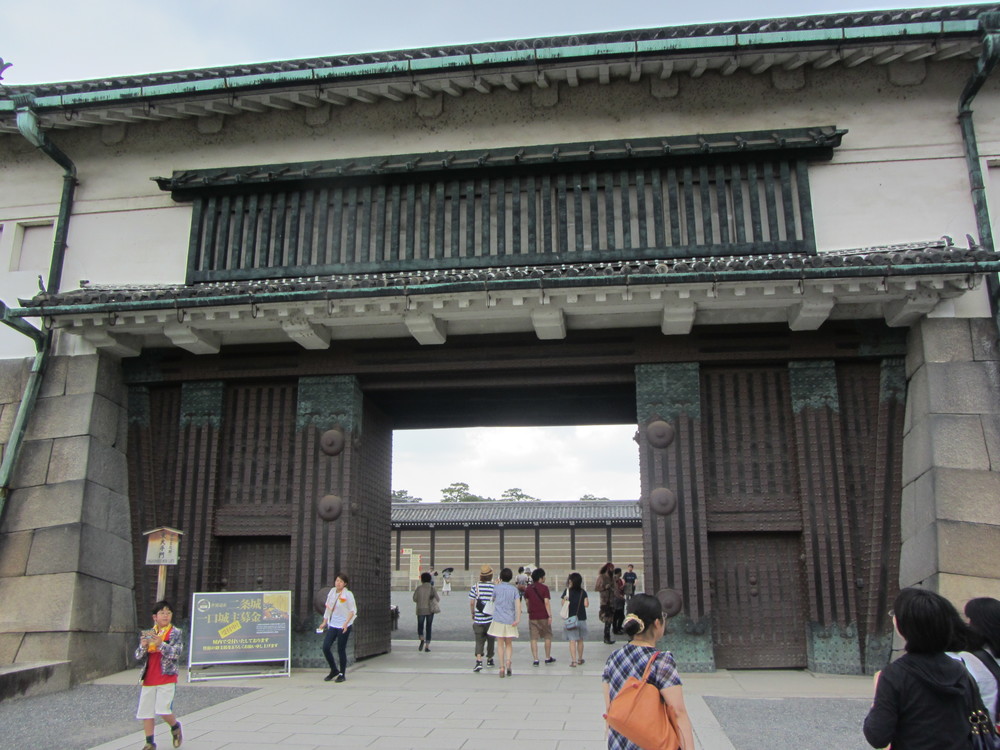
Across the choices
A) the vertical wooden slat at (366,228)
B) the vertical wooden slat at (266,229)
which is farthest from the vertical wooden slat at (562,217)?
the vertical wooden slat at (266,229)

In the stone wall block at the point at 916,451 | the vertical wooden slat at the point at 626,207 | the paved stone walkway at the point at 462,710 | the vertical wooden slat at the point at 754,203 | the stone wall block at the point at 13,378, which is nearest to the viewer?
the paved stone walkway at the point at 462,710

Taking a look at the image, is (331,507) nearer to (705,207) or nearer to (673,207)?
(673,207)

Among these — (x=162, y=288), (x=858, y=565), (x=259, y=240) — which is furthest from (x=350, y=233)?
(x=858, y=565)

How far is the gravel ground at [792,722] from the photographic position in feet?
23.4

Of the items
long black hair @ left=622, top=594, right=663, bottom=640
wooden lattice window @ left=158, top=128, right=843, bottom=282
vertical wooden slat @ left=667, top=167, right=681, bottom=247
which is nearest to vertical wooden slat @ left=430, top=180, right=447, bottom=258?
wooden lattice window @ left=158, top=128, right=843, bottom=282

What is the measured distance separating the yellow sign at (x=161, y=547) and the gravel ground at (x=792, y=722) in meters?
7.55

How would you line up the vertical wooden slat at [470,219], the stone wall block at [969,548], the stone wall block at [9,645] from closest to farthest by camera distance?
1. the stone wall block at [969,548]
2. the stone wall block at [9,645]
3. the vertical wooden slat at [470,219]

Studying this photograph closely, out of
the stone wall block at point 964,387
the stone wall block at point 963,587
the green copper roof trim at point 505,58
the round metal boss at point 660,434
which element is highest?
the green copper roof trim at point 505,58

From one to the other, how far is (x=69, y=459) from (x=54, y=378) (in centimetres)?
148

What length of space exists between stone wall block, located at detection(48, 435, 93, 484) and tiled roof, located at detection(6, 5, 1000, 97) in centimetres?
572

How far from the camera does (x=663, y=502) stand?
37.3 feet

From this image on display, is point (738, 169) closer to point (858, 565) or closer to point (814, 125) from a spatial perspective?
point (814, 125)

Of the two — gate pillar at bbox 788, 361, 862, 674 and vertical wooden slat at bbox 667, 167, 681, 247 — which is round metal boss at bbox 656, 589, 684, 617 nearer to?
gate pillar at bbox 788, 361, 862, 674

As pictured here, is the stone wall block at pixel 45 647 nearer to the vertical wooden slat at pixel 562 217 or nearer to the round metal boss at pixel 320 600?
the round metal boss at pixel 320 600
